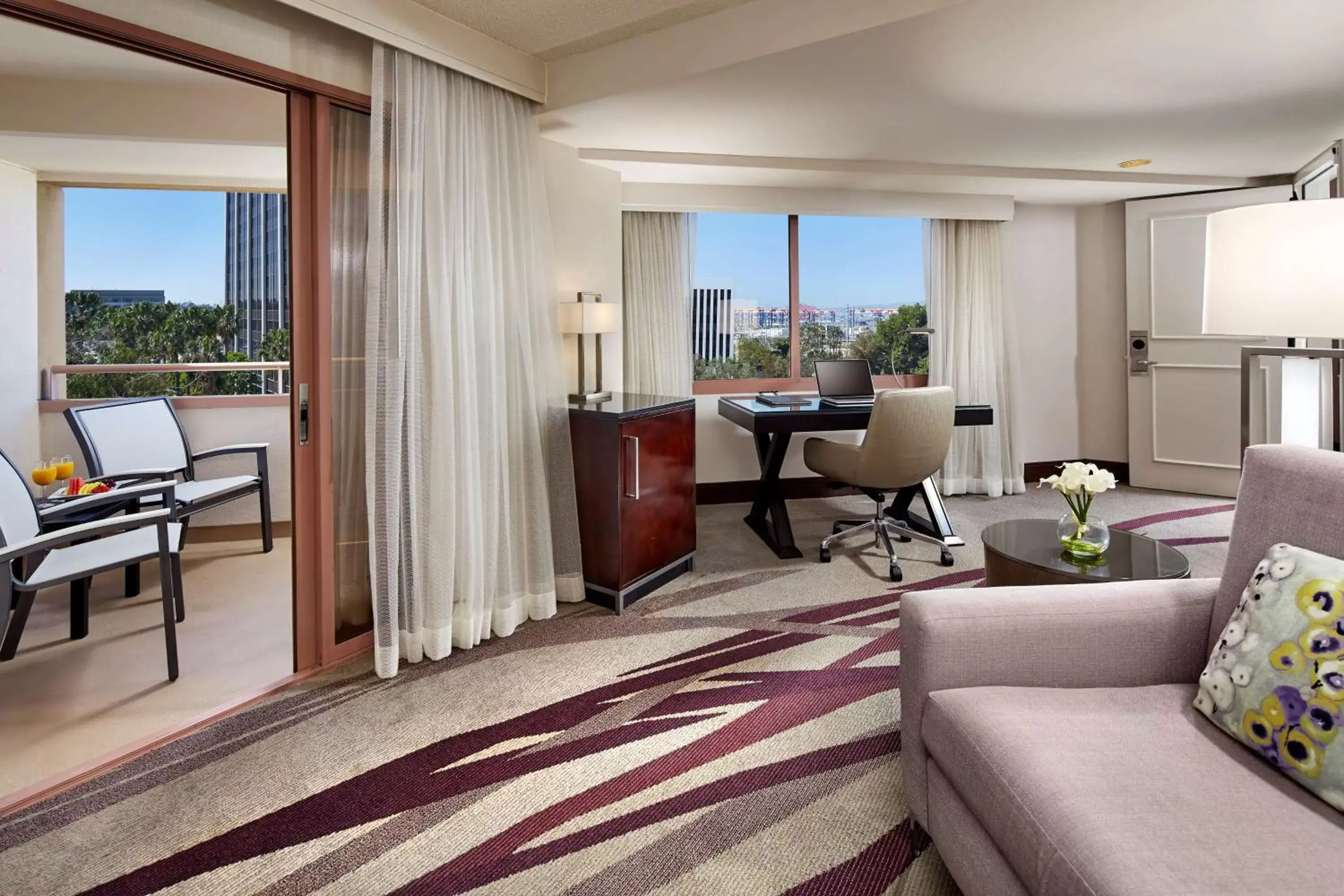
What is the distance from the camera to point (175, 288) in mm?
4742

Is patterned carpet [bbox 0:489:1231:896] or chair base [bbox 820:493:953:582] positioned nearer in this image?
patterned carpet [bbox 0:489:1231:896]

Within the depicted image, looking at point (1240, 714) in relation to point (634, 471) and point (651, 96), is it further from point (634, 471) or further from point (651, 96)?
point (651, 96)

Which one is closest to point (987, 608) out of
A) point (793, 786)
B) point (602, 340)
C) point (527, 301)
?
point (793, 786)

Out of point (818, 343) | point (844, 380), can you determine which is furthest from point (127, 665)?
point (818, 343)

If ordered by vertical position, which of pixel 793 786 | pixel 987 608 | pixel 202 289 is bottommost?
pixel 793 786

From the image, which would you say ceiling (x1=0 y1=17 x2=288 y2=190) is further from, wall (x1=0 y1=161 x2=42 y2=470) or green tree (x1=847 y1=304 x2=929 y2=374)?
green tree (x1=847 y1=304 x2=929 y2=374)

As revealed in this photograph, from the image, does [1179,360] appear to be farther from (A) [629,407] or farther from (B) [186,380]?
(B) [186,380]

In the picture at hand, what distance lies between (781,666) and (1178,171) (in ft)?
14.6

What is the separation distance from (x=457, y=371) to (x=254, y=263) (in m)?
3.11

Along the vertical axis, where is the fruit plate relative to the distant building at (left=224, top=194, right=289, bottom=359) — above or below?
below

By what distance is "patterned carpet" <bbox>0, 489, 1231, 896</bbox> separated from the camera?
5.18ft

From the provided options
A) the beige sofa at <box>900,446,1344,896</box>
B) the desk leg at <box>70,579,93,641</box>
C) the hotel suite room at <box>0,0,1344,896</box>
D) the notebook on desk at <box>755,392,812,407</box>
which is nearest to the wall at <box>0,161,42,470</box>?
the hotel suite room at <box>0,0,1344,896</box>

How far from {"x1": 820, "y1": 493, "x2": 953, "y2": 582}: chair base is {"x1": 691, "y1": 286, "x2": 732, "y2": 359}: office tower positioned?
1.70m

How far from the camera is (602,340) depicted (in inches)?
164
